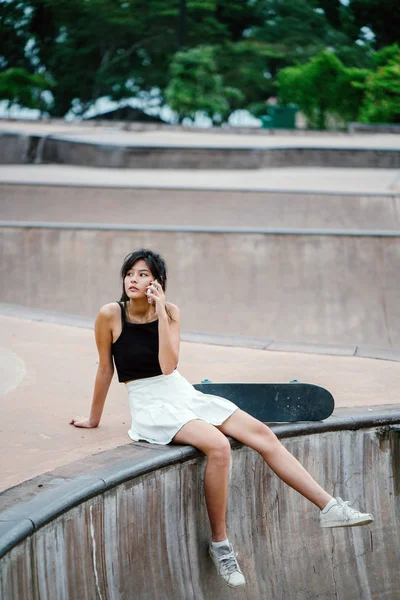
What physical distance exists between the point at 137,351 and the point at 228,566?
107 centimetres

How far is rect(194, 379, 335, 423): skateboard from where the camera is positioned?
14.7ft

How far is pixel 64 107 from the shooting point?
39969 mm

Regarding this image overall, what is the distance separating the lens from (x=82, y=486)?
3516mm

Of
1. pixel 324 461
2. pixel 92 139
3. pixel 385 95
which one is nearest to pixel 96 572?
pixel 324 461

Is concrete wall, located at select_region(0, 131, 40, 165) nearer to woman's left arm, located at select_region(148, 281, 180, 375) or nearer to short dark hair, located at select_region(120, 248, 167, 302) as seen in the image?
short dark hair, located at select_region(120, 248, 167, 302)

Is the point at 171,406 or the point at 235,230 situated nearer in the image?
the point at 171,406

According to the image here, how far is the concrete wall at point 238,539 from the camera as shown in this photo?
11.1 ft

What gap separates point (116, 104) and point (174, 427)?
36778mm

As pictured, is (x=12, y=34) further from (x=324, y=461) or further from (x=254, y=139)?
(x=324, y=461)

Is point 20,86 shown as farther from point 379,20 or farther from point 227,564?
point 227,564

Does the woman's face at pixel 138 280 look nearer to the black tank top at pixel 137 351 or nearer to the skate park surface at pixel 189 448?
the black tank top at pixel 137 351

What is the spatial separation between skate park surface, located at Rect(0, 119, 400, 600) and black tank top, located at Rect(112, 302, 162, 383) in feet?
1.15

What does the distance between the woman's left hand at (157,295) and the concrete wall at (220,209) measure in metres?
8.10

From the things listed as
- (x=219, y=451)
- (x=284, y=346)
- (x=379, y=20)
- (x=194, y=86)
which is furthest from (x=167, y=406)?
(x=379, y=20)
